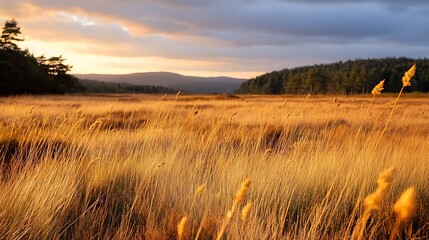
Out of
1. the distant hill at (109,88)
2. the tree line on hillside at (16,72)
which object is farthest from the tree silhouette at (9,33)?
the distant hill at (109,88)

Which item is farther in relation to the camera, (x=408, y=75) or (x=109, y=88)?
(x=109, y=88)

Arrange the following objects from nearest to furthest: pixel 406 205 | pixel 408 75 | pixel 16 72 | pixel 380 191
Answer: pixel 406 205 → pixel 380 191 → pixel 408 75 → pixel 16 72

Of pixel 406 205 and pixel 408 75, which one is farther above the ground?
pixel 408 75

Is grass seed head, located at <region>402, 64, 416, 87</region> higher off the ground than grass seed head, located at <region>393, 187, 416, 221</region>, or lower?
higher

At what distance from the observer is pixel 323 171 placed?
148 inches

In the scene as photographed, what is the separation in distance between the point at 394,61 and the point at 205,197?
163m

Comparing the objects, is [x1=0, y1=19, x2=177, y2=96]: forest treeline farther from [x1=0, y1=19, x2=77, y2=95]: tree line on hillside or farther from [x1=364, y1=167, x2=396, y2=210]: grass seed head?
[x1=364, y1=167, x2=396, y2=210]: grass seed head

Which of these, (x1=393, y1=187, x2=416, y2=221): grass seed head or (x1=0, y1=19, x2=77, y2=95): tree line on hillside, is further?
(x1=0, y1=19, x2=77, y2=95): tree line on hillside

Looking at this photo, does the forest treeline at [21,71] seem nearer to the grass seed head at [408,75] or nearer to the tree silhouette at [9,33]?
the tree silhouette at [9,33]

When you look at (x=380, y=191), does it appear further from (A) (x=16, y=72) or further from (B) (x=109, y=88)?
(B) (x=109, y=88)

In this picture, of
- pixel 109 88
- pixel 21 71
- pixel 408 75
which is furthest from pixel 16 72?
pixel 109 88

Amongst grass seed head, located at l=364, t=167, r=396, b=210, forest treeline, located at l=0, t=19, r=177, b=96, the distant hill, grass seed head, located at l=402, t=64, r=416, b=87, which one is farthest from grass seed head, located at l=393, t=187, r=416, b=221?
the distant hill

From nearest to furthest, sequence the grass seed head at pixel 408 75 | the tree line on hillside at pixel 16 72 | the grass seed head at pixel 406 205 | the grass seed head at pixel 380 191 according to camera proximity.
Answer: the grass seed head at pixel 406 205
the grass seed head at pixel 380 191
the grass seed head at pixel 408 75
the tree line on hillside at pixel 16 72

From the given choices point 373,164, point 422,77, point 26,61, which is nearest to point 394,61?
point 422,77
